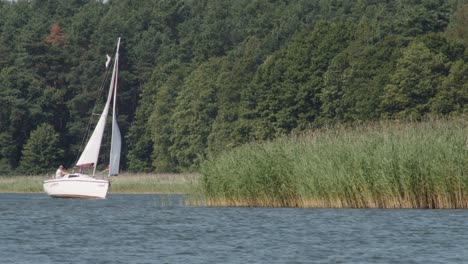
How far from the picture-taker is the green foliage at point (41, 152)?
393 ft

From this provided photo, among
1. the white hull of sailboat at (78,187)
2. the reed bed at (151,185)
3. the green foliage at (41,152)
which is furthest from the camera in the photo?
the green foliage at (41,152)

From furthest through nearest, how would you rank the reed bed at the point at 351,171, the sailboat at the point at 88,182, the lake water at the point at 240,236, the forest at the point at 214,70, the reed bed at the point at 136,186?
the forest at the point at 214,70
the reed bed at the point at 136,186
the sailboat at the point at 88,182
the reed bed at the point at 351,171
the lake water at the point at 240,236

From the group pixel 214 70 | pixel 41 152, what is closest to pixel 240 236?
pixel 214 70

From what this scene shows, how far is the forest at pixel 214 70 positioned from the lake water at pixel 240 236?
3272 centimetres

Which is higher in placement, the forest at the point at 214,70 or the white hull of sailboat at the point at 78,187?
the forest at the point at 214,70

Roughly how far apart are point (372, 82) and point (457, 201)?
50748 mm

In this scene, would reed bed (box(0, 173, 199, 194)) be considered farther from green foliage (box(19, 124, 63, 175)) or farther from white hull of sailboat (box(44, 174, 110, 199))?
green foliage (box(19, 124, 63, 175))

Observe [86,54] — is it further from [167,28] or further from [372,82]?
[372,82]

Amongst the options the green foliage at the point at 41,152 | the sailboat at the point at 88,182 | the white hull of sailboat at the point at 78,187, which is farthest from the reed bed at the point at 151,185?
the green foliage at the point at 41,152

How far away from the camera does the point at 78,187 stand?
66.3 meters

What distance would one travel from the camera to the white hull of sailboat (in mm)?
65750

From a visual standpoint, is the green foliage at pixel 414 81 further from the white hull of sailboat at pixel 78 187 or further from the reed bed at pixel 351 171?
the reed bed at pixel 351 171

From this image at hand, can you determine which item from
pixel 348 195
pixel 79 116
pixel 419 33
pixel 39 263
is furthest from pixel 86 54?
pixel 39 263

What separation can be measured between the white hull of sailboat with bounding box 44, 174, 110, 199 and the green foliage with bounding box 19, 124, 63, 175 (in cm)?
5216
